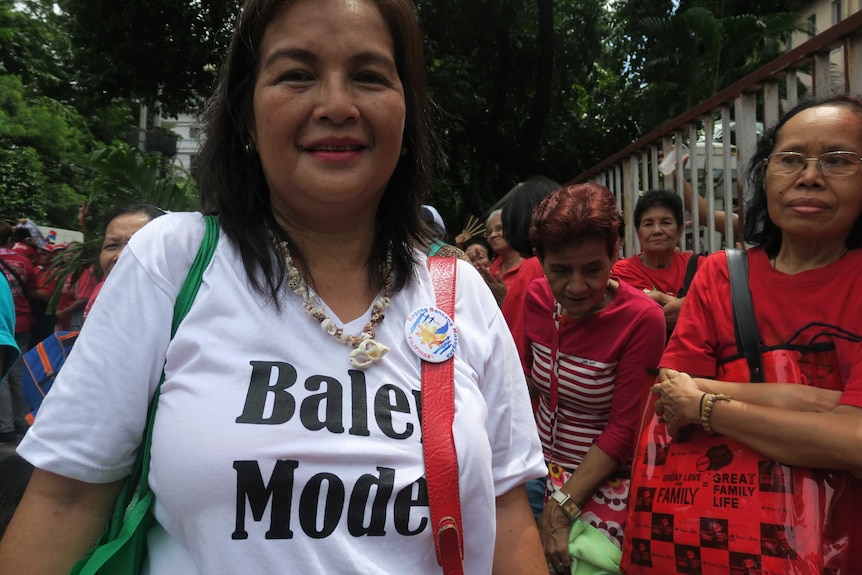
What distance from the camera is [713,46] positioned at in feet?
43.9

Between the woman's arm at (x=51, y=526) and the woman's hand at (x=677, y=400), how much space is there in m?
1.41

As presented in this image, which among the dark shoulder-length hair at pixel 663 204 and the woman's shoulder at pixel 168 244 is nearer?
the woman's shoulder at pixel 168 244

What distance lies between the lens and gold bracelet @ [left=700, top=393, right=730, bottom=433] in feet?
5.78

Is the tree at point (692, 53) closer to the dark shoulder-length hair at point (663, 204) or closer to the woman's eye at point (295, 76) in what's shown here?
the dark shoulder-length hair at point (663, 204)

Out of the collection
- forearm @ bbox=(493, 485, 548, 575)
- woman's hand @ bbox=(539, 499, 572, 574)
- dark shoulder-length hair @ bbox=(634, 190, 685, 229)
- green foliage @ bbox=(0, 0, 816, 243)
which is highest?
green foliage @ bbox=(0, 0, 816, 243)

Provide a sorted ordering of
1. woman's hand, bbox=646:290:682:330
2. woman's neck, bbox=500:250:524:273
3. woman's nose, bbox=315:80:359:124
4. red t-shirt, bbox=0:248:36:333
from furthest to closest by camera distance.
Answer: red t-shirt, bbox=0:248:36:333, woman's neck, bbox=500:250:524:273, woman's hand, bbox=646:290:682:330, woman's nose, bbox=315:80:359:124

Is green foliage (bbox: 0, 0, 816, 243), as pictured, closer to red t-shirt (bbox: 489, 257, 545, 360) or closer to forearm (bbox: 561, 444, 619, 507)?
red t-shirt (bbox: 489, 257, 545, 360)

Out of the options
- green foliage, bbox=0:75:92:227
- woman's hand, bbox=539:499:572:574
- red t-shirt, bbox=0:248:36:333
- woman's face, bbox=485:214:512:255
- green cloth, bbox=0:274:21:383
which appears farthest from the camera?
green foliage, bbox=0:75:92:227

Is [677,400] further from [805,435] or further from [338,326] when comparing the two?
[338,326]

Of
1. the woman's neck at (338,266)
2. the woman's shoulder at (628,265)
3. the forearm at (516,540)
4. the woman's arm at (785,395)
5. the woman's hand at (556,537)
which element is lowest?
the woman's hand at (556,537)

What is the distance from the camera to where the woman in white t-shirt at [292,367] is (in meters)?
1.09

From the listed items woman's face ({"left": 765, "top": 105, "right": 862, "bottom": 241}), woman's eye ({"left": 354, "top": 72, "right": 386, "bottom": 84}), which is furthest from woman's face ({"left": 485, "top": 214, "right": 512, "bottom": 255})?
woman's eye ({"left": 354, "top": 72, "right": 386, "bottom": 84})

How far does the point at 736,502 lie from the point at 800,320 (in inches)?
19.9

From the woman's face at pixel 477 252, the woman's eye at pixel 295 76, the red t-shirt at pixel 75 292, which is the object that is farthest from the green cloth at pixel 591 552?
the red t-shirt at pixel 75 292
